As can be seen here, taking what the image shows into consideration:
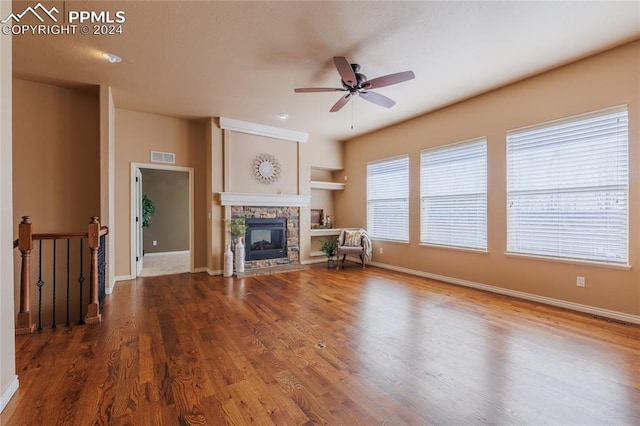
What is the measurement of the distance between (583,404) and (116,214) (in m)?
6.07

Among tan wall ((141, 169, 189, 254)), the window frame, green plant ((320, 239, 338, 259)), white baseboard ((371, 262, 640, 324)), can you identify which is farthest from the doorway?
white baseboard ((371, 262, 640, 324))

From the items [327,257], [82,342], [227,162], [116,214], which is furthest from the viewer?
[327,257]

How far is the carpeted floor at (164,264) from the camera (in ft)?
18.2

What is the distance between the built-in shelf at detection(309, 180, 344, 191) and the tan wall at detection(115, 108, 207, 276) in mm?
2472

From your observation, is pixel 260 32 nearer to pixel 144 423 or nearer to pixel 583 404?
pixel 144 423

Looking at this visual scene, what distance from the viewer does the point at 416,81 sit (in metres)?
3.89

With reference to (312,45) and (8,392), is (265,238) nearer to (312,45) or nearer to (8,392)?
(312,45)

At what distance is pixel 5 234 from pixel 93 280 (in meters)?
1.63

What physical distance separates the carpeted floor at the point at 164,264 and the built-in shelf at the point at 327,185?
3.32m

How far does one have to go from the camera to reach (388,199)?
19.6 ft

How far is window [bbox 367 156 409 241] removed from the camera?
18.5ft

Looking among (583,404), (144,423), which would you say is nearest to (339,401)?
(144,423)

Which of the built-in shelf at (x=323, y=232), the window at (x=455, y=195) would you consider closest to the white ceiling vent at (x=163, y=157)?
the built-in shelf at (x=323, y=232)

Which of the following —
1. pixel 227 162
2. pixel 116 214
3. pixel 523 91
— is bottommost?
pixel 116 214
